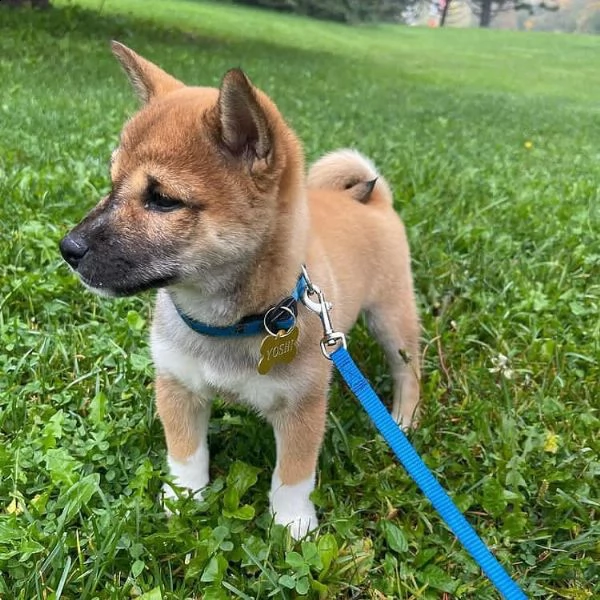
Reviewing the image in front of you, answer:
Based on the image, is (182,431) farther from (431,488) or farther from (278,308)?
(431,488)

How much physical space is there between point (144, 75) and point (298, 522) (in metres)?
1.77

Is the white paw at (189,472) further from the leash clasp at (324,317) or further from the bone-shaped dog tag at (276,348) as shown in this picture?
the leash clasp at (324,317)

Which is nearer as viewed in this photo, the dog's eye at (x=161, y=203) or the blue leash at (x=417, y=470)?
the blue leash at (x=417, y=470)

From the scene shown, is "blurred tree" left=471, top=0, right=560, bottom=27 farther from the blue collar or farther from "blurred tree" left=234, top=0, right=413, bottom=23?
the blue collar

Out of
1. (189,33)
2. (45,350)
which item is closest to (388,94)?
(189,33)

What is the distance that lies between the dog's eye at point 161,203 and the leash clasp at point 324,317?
1.71 feet

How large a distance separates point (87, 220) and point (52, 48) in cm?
1221

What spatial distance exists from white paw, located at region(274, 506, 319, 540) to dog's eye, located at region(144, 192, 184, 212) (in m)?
1.21

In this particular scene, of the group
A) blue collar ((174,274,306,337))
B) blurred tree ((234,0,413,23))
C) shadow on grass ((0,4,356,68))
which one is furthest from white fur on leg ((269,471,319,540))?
blurred tree ((234,0,413,23))

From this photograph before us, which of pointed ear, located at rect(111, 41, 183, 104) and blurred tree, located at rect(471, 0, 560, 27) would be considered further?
blurred tree, located at rect(471, 0, 560, 27)

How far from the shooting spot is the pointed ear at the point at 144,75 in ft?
8.07

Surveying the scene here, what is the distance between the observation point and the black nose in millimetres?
2053

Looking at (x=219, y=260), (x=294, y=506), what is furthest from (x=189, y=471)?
(x=219, y=260)

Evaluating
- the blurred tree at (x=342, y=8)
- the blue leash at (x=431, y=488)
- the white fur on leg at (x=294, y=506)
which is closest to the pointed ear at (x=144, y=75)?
the blue leash at (x=431, y=488)
